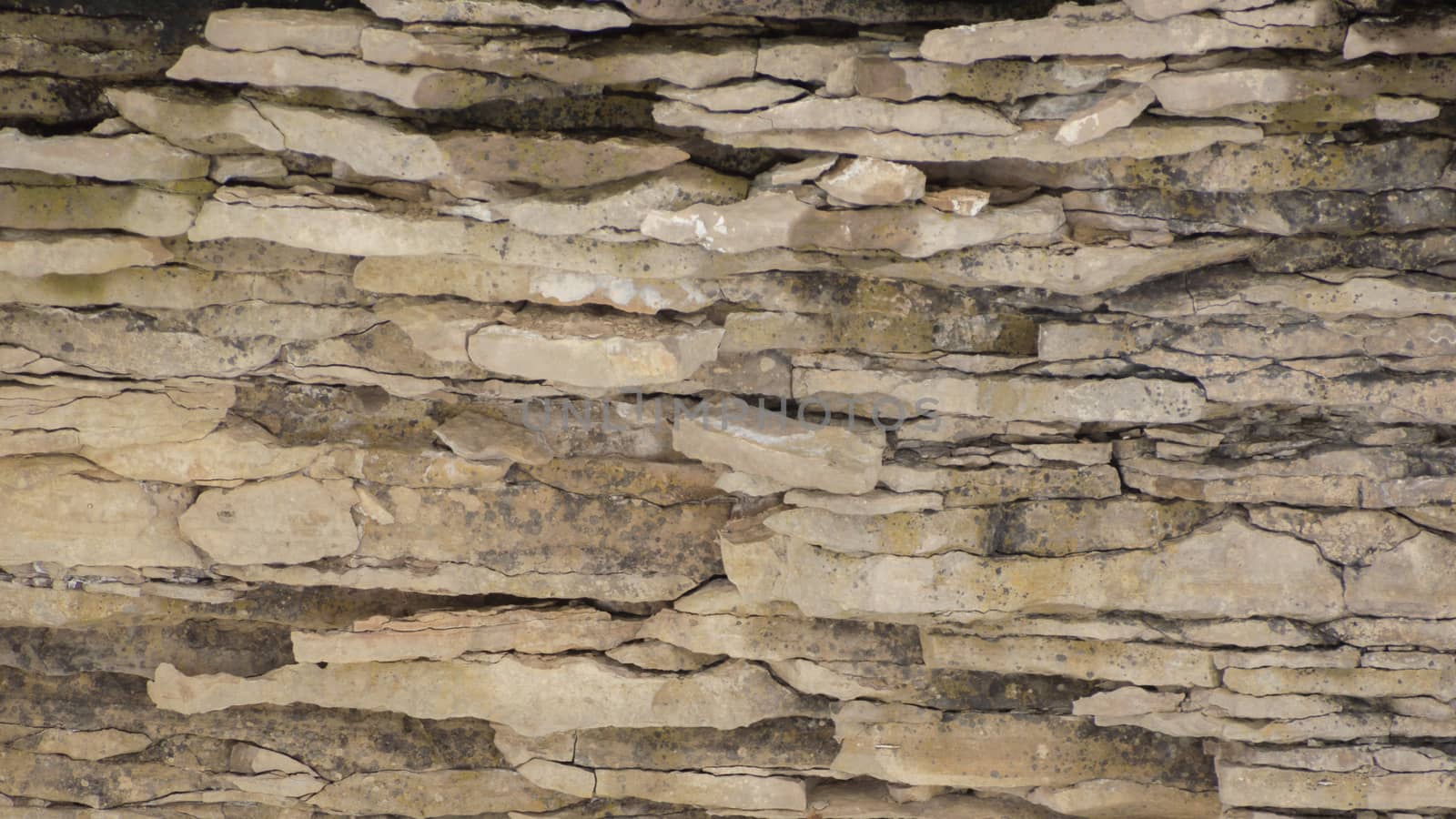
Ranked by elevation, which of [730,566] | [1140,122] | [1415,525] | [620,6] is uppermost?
[620,6]

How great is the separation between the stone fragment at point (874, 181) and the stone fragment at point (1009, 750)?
185 cm

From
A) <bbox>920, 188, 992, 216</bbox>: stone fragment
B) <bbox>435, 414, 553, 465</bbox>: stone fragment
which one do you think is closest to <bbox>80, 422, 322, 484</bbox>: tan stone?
<bbox>435, 414, 553, 465</bbox>: stone fragment

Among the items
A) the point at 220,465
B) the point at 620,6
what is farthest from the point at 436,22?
the point at 220,465

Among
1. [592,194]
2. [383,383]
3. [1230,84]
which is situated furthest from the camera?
[383,383]

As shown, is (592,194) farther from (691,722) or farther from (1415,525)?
(1415,525)

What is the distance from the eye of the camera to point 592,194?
13.1 ft

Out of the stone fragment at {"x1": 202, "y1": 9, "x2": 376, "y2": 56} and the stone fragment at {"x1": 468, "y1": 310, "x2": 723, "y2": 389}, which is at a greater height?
the stone fragment at {"x1": 202, "y1": 9, "x2": 376, "y2": 56}

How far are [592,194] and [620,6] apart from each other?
1.88 feet

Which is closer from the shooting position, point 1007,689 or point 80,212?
point 80,212

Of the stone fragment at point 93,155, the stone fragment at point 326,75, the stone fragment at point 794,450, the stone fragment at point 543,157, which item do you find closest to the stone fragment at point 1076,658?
the stone fragment at point 794,450

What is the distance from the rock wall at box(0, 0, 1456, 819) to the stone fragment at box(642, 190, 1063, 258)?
15mm

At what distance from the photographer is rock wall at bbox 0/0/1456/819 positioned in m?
3.86

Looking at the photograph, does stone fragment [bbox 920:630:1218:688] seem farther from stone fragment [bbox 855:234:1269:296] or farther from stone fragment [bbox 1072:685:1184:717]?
stone fragment [bbox 855:234:1269:296]

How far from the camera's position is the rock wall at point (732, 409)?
3857 millimetres
